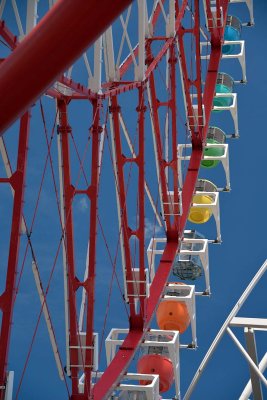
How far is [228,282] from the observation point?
3691cm

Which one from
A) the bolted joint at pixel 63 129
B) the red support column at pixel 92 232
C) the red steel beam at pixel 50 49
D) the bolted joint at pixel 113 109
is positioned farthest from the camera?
the bolted joint at pixel 113 109

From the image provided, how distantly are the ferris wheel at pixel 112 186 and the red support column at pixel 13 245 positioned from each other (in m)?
0.02

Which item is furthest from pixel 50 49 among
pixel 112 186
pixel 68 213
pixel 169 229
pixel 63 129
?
pixel 112 186

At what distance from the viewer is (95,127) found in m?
17.4

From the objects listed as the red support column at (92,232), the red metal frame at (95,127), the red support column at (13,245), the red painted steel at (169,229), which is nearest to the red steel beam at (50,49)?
the red metal frame at (95,127)

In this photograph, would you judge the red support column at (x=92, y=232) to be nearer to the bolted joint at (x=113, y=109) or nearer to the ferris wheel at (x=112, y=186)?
the ferris wheel at (x=112, y=186)

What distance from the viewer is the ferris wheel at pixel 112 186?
6.21 meters

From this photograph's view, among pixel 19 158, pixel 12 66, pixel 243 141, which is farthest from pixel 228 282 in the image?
pixel 12 66

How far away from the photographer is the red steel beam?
6047mm

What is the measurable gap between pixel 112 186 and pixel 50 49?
34742 mm

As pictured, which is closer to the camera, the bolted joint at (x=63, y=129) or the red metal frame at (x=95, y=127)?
the red metal frame at (x=95, y=127)

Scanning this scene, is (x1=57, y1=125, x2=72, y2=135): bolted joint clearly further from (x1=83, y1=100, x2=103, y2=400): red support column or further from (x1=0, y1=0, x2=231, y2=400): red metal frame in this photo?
(x1=83, y1=100, x2=103, y2=400): red support column

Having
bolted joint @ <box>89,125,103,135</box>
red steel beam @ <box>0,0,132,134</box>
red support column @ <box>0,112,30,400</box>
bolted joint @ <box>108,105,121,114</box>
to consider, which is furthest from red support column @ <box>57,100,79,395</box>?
red steel beam @ <box>0,0,132,134</box>

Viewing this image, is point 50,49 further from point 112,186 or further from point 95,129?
point 112,186
